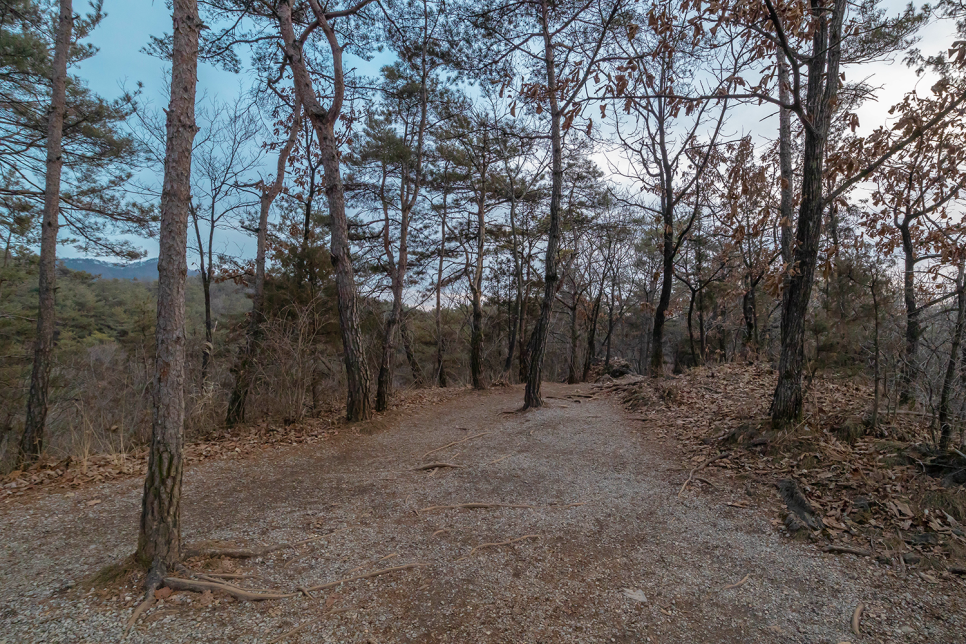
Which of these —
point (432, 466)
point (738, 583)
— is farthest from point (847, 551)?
point (432, 466)

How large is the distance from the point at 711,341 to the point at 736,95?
18.9 metres

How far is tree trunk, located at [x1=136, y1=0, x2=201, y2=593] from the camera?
8.39 feet

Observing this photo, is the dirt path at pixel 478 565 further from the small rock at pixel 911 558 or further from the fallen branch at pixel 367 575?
the small rock at pixel 911 558

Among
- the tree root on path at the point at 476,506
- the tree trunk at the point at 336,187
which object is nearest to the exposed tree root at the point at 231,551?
the tree root on path at the point at 476,506

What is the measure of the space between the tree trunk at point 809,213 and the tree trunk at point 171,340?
516 centimetres

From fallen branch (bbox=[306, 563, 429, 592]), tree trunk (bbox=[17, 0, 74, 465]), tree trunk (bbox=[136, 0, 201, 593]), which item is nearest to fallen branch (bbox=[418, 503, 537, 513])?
fallen branch (bbox=[306, 563, 429, 592])

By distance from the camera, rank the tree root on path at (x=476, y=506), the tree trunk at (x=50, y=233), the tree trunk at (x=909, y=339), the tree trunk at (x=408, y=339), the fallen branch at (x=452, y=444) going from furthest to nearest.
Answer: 1. the tree trunk at (x=408, y=339)
2. the tree trunk at (x=50, y=233)
3. the fallen branch at (x=452, y=444)
4. the tree trunk at (x=909, y=339)
5. the tree root on path at (x=476, y=506)

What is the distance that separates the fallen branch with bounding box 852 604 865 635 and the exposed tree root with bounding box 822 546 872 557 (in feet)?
1.88

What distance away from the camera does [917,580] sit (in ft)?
8.18

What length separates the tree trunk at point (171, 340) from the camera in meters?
2.56

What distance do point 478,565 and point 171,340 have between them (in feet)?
7.57

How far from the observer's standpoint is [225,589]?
2426 millimetres

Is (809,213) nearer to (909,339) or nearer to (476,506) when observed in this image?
(909,339)

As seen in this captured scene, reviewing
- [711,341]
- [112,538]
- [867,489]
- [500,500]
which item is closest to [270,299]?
[112,538]
